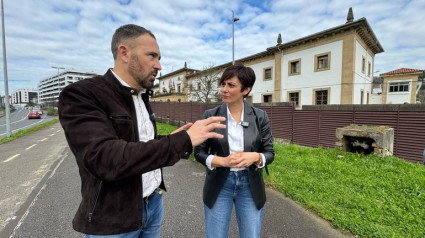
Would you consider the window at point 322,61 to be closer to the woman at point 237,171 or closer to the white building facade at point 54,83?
the woman at point 237,171

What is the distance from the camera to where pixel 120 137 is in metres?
1.24

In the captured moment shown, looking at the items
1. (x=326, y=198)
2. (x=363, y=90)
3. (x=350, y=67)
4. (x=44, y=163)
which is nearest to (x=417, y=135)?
(x=326, y=198)

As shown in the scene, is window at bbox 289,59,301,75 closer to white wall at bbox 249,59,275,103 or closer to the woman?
white wall at bbox 249,59,275,103

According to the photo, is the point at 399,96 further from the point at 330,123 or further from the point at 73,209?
the point at 73,209

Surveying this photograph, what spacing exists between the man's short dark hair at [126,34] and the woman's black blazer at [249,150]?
1.11m

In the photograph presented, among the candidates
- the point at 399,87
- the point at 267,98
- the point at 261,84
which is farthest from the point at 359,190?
the point at 399,87

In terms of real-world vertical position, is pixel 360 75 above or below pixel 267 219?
above

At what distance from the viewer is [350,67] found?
1772 centimetres

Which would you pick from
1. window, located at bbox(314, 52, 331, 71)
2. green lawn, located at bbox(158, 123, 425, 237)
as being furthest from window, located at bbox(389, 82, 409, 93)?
green lawn, located at bbox(158, 123, 425, 237)

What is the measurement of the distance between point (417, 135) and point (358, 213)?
5676 mm

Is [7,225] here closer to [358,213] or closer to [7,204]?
[7,204]

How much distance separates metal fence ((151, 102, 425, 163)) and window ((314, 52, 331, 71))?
40.6ft

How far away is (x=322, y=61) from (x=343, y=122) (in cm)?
1421

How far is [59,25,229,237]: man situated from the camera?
99 centimetres
